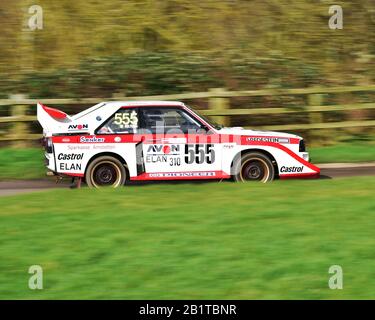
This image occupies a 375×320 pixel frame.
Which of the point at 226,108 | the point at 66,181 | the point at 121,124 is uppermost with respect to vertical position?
the point at 226,108

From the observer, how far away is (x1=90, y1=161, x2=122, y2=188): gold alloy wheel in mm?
13203

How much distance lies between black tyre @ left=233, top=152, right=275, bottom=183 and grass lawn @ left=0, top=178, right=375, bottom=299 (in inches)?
57.1

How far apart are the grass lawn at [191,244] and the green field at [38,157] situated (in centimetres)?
381

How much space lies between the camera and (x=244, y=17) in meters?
23.1

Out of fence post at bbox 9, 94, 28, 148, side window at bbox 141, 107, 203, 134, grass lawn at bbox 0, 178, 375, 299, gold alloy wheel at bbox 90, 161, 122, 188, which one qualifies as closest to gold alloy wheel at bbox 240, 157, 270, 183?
side window at bbox 141, 107, 203, 134

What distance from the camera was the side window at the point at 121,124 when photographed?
13094mm

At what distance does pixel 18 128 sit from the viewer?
17625 mm

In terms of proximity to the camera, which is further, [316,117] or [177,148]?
[316,117]

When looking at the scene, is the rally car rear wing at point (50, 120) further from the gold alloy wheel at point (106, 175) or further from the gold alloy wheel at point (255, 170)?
the gold alloy wheel at point (255, 170)

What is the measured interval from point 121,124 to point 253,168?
235 centimetres
